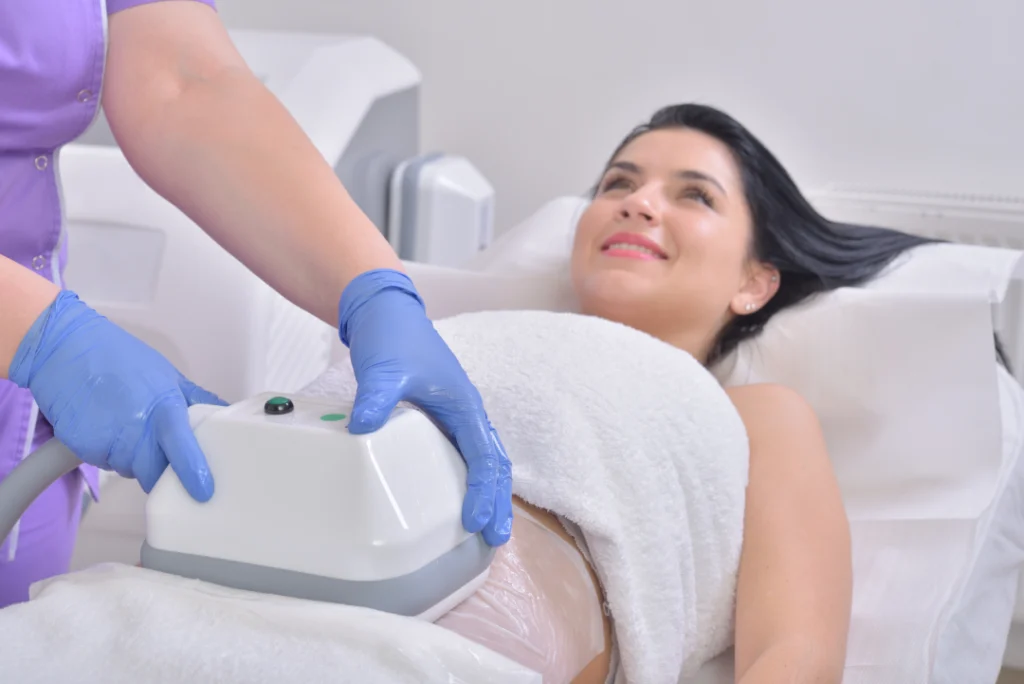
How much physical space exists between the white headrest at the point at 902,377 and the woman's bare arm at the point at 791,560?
0.19 m

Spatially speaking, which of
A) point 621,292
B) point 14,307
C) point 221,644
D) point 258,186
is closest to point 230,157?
point 258,186

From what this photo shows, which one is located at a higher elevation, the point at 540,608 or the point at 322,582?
the point at 322,582

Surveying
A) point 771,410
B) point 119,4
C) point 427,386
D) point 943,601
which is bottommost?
point 943,601

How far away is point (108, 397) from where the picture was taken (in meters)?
0.75

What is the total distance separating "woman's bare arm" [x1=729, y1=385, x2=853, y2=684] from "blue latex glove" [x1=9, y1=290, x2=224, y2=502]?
1.88 ft

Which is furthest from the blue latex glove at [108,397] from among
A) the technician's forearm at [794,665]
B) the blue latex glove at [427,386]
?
the technician's forearm at [794,665]

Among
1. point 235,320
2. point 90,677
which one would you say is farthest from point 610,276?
point 90,677

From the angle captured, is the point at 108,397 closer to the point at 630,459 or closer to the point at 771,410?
the point at 630,459

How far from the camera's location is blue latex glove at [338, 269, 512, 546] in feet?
2.60

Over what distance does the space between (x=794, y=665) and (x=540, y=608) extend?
0.26m

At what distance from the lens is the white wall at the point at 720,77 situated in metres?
1.98

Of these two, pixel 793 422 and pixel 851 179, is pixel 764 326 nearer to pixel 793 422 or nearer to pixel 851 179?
pixel 793 422

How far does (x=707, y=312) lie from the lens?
1.48 m

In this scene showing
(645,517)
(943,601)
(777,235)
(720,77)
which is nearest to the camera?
(645,517)
